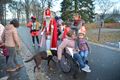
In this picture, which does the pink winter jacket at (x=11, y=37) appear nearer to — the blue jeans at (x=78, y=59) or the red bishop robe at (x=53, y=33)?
the blue jeans at (x=78, y=59)

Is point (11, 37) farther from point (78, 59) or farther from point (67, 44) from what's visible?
point (78, 59)

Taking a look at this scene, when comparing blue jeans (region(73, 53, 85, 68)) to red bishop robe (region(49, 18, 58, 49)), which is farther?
red bishop robe (region(49, 18, 58, 49))

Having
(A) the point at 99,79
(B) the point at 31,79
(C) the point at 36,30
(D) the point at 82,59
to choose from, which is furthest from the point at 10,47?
(C) the point at 36,30

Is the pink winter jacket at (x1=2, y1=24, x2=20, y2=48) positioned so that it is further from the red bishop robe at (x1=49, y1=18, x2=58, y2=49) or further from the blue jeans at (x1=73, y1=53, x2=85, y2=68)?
the red bishop robe at (x1=49, y1=18, x2=58, y2=49)

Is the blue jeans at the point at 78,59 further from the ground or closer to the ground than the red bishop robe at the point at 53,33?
closer to the ground

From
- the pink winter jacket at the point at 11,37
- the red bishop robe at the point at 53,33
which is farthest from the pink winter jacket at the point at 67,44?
the red bishop robe at the point at 53,33

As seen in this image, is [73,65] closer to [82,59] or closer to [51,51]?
[82,59]

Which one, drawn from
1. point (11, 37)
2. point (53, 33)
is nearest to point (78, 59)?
point (11, 37)

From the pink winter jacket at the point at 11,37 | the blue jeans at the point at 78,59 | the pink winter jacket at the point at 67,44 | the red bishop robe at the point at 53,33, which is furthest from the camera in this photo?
the red bishop robe at the point at 53,33

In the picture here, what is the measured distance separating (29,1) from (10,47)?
183ft

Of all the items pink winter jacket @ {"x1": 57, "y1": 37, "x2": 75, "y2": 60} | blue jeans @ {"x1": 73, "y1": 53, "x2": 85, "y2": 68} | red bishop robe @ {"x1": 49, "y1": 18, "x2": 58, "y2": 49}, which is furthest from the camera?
red bishop robe @ {"x1": 49, "y1": 18, "x2": 58, "y2": 49}

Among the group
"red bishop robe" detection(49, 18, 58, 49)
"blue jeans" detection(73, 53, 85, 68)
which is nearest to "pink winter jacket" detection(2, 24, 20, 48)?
"blue jeans" detection(73, 53, 85, 68)

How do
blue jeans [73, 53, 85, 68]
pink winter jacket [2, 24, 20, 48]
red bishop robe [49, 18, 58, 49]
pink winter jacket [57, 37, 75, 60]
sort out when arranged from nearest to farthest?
pink winter jacket [57, 37, 75, 60] < blue jeans [73, 53, 85, 68] < pink winter jacket [2, 24, 20, 48] < red bishop robe [49, 18, 58, 49]

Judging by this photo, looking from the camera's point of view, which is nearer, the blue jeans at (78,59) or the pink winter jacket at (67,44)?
the pink winter jacket at (67,44)
